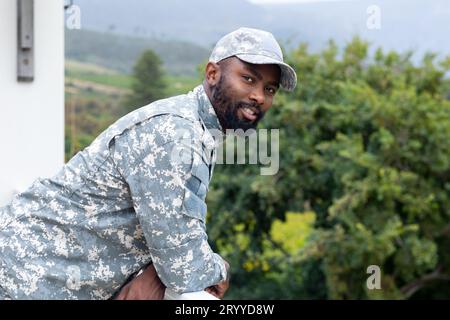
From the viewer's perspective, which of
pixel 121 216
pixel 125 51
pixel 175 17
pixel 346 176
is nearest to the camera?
pixel 121 216

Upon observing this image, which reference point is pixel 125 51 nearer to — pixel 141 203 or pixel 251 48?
pixel 251 48

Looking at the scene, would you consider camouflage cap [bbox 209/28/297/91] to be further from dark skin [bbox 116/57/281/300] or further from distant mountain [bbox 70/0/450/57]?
distant mountain [bbox 70/0/450/57]

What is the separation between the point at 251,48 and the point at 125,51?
30.7 ft

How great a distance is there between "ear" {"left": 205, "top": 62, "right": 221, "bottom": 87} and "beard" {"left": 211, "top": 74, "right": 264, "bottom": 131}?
13 millimetres

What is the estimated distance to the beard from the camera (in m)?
2.23

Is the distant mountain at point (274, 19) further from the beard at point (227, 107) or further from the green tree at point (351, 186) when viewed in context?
the beard at point (227, 107)

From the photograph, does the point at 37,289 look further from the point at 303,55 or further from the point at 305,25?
the point at 305,25

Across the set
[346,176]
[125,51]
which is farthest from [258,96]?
[125,51]

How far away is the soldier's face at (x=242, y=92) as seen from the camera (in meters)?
2.21

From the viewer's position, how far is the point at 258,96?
2.23m

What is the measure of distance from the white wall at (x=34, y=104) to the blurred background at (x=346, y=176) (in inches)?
115

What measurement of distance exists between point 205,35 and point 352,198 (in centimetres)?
464

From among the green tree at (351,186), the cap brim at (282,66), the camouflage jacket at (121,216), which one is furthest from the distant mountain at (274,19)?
the camouflage jacket at (121,216)

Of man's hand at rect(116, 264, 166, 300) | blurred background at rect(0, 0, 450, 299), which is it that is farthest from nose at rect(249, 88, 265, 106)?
blurred background at rect(0, 0, 450, 299)
